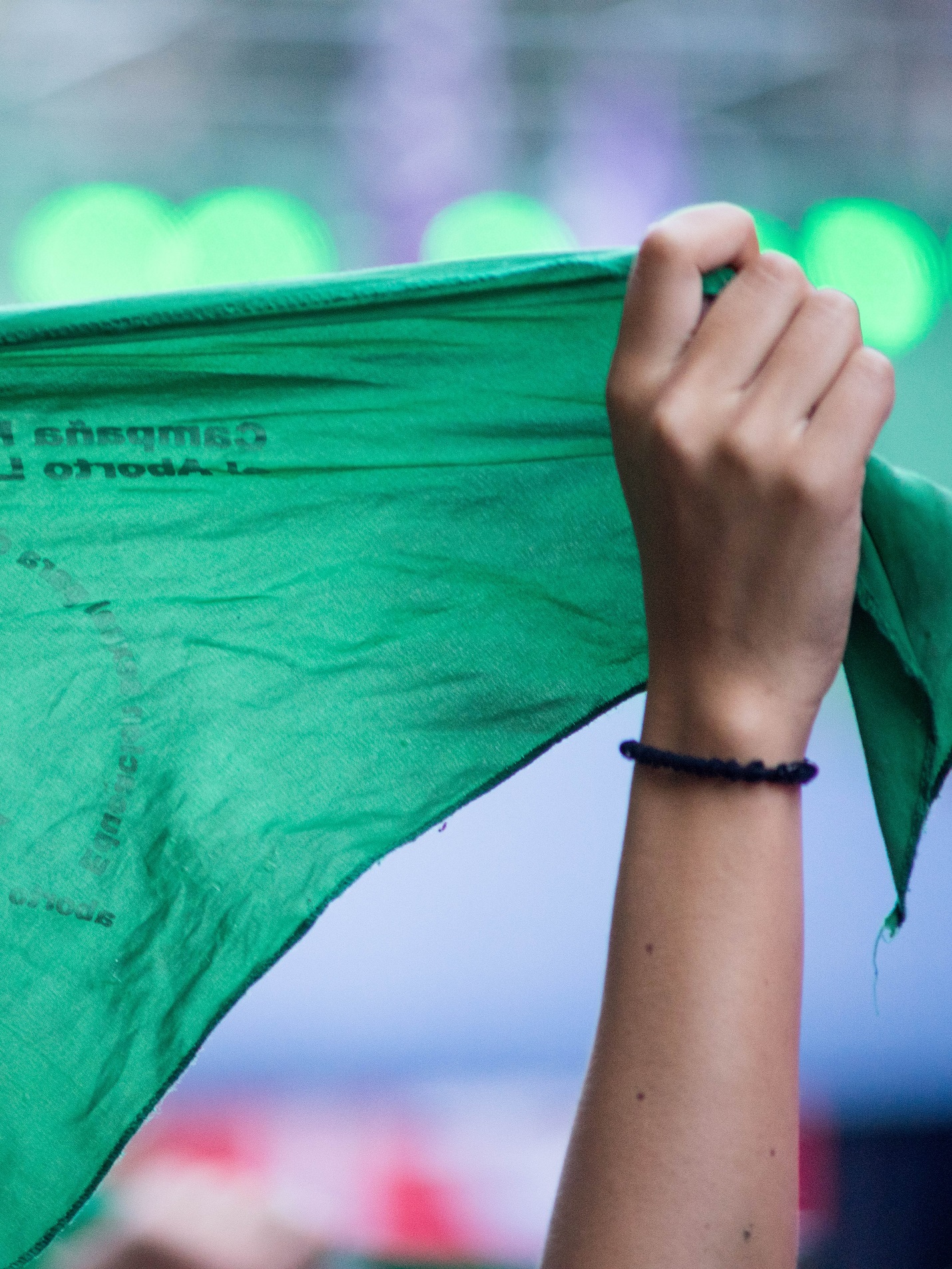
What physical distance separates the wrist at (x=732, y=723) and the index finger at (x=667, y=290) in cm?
12

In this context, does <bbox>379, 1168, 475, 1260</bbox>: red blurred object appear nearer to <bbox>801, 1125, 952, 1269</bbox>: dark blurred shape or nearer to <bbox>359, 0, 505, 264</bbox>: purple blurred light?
<bbox>801, 1125, 952, 1269</bbox>: dark blurred shape

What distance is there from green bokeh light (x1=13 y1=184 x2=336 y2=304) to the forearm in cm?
306

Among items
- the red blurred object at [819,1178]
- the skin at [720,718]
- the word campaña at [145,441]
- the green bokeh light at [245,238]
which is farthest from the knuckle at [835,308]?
the green bokeh light at [245,238]

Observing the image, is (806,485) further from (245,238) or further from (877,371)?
(245,238)

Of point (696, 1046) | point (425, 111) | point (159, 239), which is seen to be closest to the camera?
point (696, 1046)

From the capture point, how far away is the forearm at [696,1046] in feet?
1.46

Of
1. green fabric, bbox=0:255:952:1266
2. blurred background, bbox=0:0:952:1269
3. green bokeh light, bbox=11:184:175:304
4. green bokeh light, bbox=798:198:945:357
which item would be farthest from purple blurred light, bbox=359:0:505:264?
green fabric, bbox=0:255:952:1266

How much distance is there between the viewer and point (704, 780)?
1.56 feet

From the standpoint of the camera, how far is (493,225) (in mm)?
3379

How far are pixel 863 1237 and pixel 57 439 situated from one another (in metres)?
2.32

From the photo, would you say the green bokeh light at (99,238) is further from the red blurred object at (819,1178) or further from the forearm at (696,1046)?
the forearm at (696,1046)

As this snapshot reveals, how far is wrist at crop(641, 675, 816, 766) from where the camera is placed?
0.47 metres

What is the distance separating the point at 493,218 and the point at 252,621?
9.53ft

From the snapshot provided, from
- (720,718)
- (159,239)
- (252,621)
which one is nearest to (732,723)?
(720,718)
